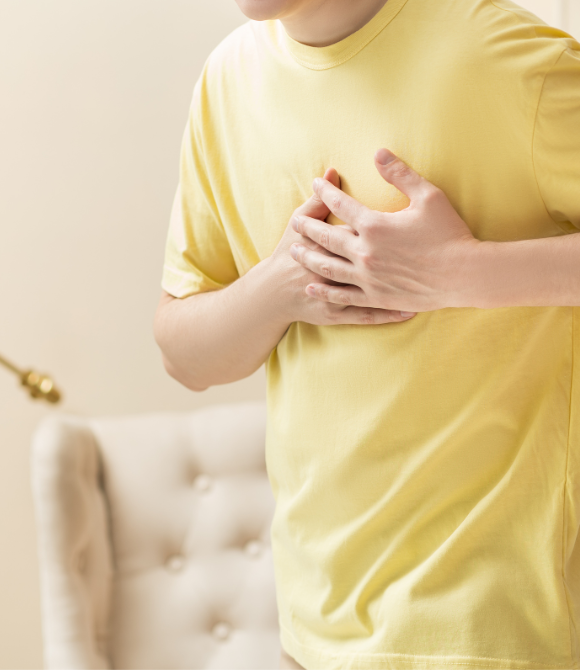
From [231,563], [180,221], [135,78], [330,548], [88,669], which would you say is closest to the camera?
[330,548]

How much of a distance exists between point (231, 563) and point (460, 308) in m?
1.12

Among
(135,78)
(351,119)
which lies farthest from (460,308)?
(135,78)

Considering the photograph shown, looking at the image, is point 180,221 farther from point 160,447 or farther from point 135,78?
point 135,78

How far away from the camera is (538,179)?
1.87ft

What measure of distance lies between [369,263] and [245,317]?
0.17 meters

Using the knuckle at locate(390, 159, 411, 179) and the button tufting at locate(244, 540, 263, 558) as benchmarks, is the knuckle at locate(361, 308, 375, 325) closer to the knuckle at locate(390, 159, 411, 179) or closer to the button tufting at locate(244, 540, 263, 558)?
the knuckle at locate(390, 159, 411, 179)

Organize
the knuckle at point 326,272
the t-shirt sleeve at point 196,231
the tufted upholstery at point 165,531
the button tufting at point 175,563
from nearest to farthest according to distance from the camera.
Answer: the knuckle at point 326,272, the t-shirt sleeve at point 196,231, the tufted upholstery at point 165,531, the button tufting at point 175,563

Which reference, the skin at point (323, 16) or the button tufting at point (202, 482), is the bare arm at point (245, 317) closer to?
the skin at point (323, 16)

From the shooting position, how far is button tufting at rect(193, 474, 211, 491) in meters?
1.59

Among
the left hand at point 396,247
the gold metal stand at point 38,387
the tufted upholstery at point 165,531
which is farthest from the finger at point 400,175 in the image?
the tufted upholstery at point 165,531

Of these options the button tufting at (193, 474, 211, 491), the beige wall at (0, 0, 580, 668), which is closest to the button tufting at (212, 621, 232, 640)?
the button tufting at (193, 474, 211, 491)

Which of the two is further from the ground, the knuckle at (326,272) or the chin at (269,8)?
the chin at (269,8)

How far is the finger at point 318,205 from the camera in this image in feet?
2.12

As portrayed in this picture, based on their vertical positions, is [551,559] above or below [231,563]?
above
